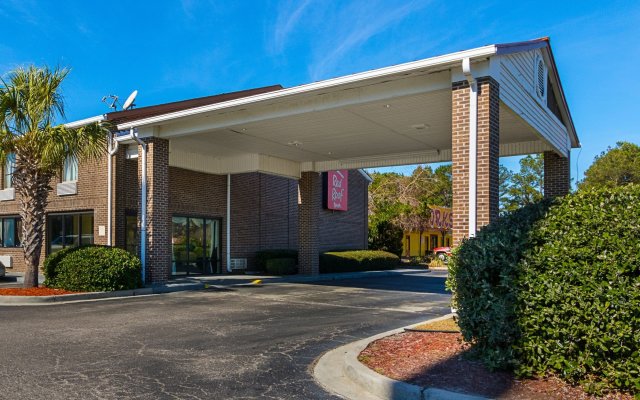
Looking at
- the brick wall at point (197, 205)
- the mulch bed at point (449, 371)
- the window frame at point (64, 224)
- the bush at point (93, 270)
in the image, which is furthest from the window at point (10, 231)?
the mulch bed at point (449, 371)

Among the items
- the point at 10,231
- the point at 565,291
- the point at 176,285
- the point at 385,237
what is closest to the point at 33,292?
the point at 176,285

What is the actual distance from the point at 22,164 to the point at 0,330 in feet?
22.8

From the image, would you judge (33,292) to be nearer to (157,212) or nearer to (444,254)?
(157,212)

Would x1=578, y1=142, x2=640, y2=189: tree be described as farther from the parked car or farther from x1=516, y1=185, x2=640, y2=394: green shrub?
x1=516, y1=185, x2=640, y2=394: green shrub

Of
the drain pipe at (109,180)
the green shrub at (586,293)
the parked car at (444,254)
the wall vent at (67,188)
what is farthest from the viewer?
the wall vent at (67,188)

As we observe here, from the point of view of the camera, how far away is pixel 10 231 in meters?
23.6

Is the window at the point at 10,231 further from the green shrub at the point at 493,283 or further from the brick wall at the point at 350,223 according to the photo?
the green shrub at the point at 493,283

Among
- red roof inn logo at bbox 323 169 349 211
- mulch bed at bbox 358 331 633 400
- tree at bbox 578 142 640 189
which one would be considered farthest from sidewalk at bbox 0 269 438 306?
tree at bbox 578 142 640 189

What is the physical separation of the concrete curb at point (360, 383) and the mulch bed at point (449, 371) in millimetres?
175

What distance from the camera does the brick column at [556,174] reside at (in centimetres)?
1709

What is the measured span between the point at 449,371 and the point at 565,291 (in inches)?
61.5

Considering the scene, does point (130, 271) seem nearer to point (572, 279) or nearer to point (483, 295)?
point (483, 295)

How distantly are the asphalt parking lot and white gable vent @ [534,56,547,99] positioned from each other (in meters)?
6.17

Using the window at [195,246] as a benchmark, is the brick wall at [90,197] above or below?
above
